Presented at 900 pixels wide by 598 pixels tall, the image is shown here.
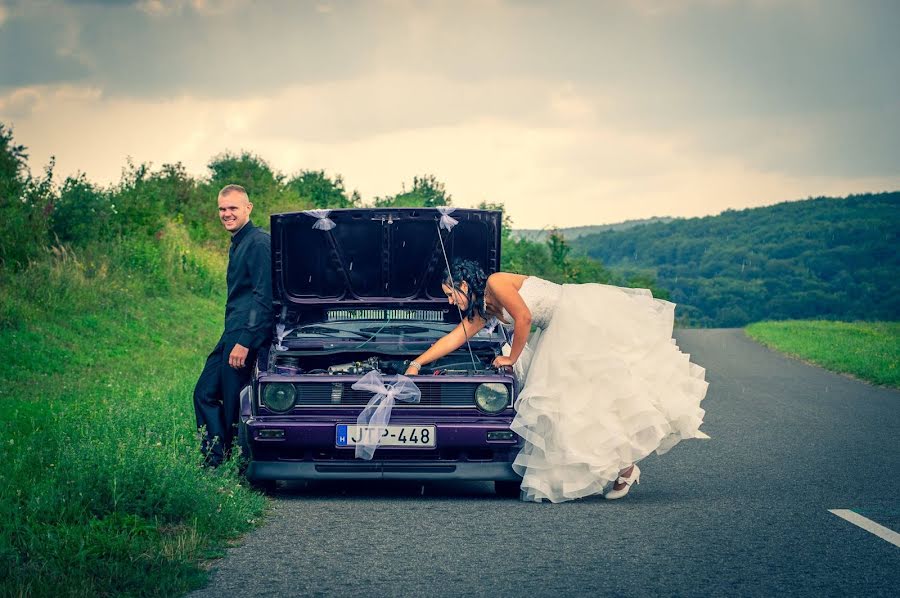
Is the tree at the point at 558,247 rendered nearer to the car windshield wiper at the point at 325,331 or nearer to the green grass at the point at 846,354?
the green grass at the point at 846,354

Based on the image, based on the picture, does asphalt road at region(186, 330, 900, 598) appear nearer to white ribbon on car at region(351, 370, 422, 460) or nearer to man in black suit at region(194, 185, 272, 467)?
white ribbon on car at region(351, 370, 422, 460)

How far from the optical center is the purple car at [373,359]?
7.74m

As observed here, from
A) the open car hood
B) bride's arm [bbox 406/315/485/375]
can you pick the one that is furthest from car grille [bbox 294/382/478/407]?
the open car hood

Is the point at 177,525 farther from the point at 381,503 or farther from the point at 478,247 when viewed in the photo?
the point at 478,247

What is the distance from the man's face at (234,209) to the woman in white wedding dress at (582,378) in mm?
1711

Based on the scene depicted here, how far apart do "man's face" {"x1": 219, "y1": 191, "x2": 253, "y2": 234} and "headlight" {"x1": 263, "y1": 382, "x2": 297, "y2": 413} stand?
4.40 feet

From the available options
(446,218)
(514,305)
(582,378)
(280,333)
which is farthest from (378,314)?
(582,378)

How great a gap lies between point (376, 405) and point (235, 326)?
141 cm

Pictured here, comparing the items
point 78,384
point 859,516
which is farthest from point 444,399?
point 78,384

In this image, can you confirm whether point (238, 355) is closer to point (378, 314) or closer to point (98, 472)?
point (378, 314)

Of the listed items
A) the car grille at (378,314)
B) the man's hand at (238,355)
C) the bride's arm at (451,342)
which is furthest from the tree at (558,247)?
the man's hand at (238,355)

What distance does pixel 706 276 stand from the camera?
124562mm

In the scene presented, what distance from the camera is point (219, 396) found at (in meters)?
8.62

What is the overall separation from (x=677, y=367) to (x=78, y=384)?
31.1 feet
